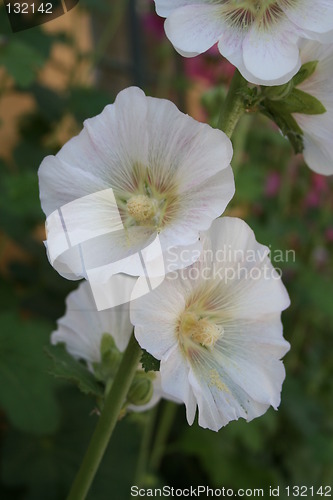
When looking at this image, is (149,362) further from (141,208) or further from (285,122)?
(285,122)

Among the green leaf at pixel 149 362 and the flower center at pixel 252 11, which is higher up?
the flower center at pixel 252 11

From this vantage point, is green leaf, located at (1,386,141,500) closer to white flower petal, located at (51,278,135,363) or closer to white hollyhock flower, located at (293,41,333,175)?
white flower petal, located at (51,278,135,363)

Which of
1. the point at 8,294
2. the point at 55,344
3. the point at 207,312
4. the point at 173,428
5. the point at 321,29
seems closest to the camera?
the point at 321,29

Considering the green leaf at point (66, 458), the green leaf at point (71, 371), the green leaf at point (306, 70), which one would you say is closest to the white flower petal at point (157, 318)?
the green leaf at point (71, 371)

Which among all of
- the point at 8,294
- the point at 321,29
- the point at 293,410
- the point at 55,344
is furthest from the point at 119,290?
the point at 293,410

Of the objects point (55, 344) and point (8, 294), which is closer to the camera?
point (55, 344)

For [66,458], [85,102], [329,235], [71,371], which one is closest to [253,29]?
[71,371]

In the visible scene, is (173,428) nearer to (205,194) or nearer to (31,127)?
(31,127)

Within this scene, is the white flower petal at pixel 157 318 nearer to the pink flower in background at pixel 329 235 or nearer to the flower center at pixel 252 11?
the flower center at pixel 252 11
